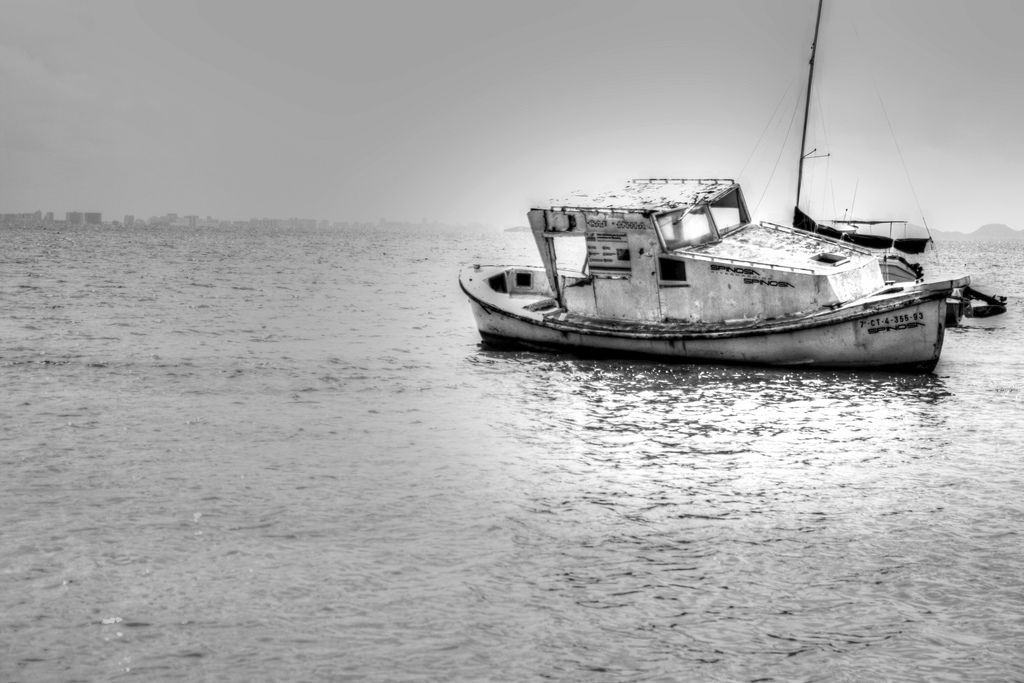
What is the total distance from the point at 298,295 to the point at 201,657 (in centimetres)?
4205

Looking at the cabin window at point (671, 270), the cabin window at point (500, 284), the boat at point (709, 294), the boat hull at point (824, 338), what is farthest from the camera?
the cabin window at point (500, 284)

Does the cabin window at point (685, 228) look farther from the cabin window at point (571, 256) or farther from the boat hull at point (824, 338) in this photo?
the boat hull at point (824, 338)

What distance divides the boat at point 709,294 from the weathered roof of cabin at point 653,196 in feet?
0.10

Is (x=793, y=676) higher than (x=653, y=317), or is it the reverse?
(x=653, y=317)

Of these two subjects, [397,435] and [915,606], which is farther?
[397,435]

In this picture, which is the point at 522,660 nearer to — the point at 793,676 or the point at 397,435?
the point at 793,676

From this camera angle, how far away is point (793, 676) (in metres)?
7.57

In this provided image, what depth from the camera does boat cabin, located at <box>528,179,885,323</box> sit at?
→ 22250 millimetres

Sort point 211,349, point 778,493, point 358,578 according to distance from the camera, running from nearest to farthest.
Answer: point 358,578 < point 778,493 < point 211,349

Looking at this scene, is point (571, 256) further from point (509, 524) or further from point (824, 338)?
point (509, 524)

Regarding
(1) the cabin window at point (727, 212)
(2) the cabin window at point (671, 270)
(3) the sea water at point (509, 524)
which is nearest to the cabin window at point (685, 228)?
(2) the cabin window at point (671, 270)

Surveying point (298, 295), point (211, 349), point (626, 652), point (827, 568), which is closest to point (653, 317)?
point (211, 349)

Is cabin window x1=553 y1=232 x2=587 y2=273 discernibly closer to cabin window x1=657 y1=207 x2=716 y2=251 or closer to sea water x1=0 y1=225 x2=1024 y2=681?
cabin window x1=657 y1=207 x2=716 y2=251

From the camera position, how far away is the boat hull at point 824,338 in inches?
840
